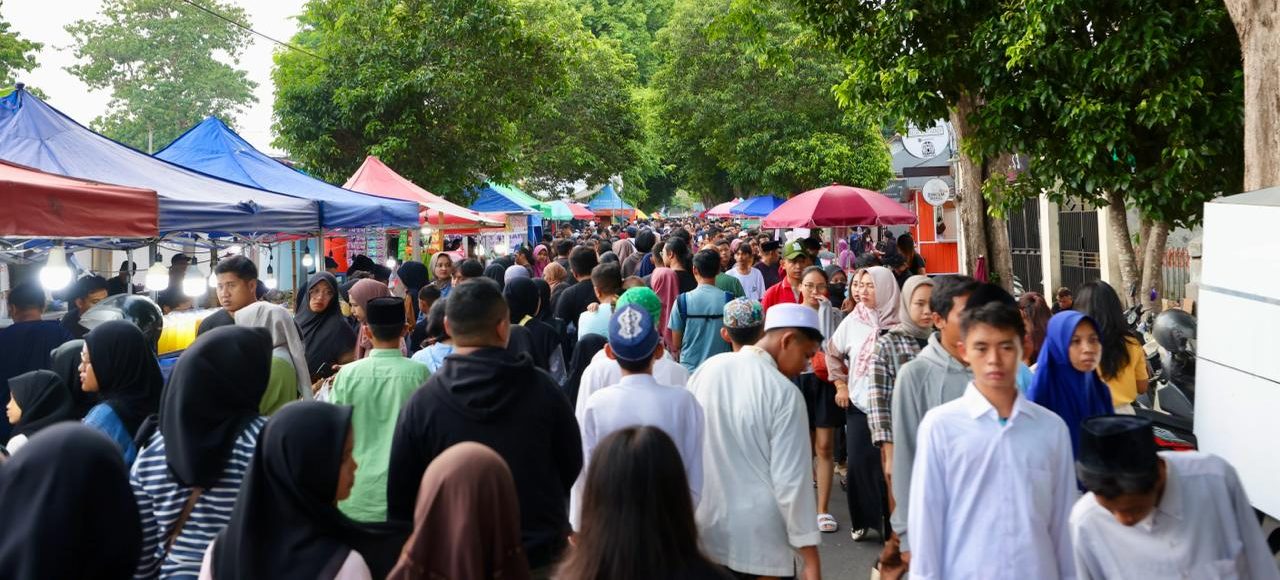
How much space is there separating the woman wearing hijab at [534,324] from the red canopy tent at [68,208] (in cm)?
236

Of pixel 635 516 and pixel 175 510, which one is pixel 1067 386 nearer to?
pixel 635 516

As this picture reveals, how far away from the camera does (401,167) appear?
2158 cm

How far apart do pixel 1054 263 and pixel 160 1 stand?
4467cm

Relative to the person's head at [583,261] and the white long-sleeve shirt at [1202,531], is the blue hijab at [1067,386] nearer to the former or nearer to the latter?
the white long-sleeve shirt at [1202,531]

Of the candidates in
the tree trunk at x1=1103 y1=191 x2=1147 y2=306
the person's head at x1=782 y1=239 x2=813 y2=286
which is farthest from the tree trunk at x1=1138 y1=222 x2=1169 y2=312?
the person's head at x1=782 y1=239 x2=813 y2=286

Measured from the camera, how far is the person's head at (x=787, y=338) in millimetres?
4469

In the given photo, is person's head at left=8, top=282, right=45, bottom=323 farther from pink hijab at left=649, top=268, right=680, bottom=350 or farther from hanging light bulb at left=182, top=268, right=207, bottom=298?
pink hijab at left=649, top=268, right=680, bottom=350

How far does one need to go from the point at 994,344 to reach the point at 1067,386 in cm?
127

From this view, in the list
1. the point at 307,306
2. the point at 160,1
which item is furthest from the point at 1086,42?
the point at 160,1

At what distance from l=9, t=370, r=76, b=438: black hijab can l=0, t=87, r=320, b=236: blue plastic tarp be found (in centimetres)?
355

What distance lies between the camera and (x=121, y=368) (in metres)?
4.51

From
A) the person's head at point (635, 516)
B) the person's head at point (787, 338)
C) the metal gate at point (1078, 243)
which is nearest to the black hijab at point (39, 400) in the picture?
the person's head at point (787, 338)

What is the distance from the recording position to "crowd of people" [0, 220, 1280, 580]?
9.19 ft

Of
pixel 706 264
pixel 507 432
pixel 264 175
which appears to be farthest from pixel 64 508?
pixel 264 175
